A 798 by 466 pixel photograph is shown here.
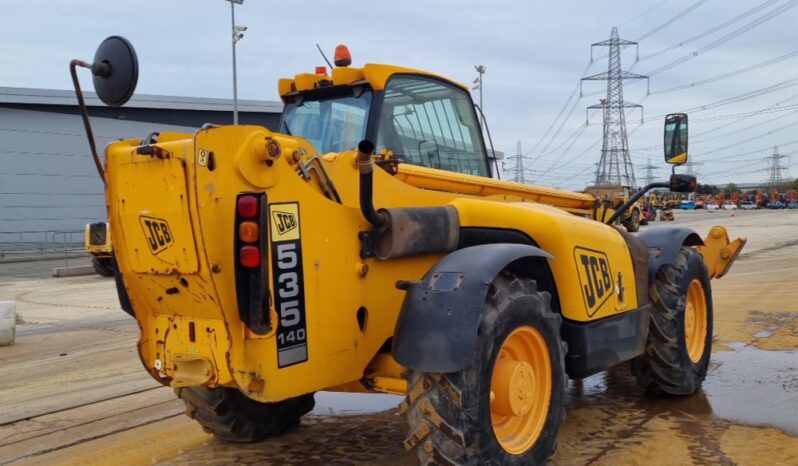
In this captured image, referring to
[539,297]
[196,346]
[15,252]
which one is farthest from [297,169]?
[15,252]

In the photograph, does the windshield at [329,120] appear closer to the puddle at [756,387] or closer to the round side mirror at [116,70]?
the round side mirror at [116,70]

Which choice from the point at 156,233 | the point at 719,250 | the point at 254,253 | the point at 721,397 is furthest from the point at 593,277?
the point at 719,250

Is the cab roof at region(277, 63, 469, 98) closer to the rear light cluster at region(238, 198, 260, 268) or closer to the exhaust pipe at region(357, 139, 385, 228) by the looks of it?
the exhaust pipe at region(357, 139, 385, 228)

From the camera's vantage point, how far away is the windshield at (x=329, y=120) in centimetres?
452

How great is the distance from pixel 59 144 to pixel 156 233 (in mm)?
34541

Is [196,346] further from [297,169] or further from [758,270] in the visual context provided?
[758,270]

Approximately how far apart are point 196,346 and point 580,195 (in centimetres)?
399

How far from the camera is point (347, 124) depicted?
4.60m

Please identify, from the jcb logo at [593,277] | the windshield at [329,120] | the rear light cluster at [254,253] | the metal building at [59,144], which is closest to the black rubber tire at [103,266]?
the metal building at [59,144]

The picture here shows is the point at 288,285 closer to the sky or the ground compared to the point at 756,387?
closer to the sky

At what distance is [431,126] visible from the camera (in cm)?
484

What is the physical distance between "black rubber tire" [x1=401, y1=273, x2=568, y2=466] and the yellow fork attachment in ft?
13.7

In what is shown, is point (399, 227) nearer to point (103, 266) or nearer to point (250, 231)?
point (250, 231)

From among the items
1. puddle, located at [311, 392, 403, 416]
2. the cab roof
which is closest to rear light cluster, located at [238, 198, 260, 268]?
the cab roof
